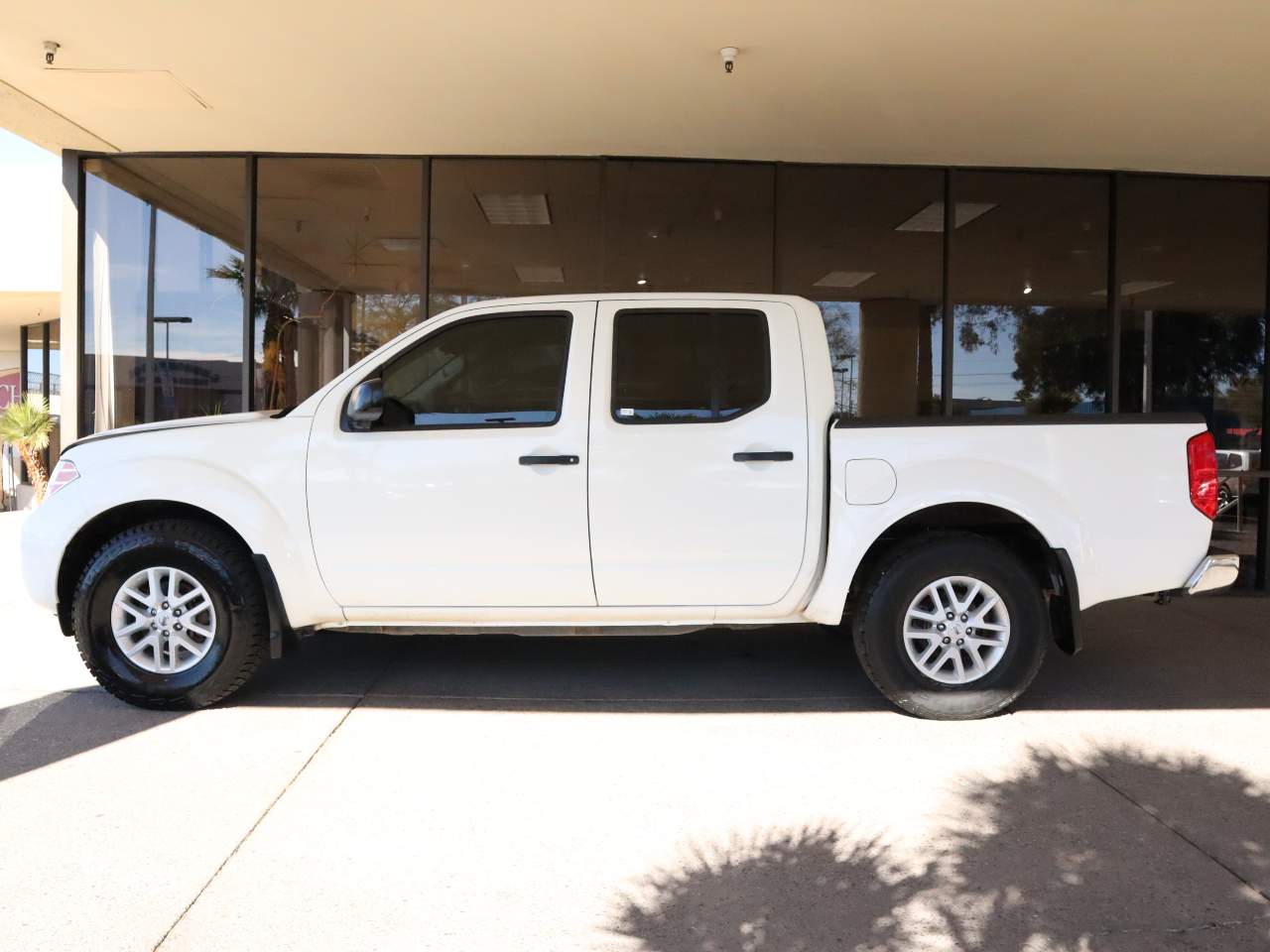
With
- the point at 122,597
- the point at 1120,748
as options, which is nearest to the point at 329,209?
the point at 122,597

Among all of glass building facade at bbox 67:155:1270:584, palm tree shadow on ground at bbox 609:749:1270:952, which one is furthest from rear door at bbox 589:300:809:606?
glass building facade at bbox 67:155:1270:584

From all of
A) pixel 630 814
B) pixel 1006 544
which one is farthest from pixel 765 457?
pixel 630 814

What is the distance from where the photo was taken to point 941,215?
8.57 meters

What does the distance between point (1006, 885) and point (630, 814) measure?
124 centimetres

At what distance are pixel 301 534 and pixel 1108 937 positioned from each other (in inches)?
138

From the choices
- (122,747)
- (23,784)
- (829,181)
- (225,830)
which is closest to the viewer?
(225,830)

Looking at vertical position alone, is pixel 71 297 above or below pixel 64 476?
above

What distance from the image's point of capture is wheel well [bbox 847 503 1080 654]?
4.43m

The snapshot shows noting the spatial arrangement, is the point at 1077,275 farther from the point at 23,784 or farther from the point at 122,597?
the point at 23,784

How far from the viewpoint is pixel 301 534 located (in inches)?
176

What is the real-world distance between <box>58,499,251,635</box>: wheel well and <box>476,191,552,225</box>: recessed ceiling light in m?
5.05

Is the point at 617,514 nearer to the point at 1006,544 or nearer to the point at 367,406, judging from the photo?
the point at 367,406

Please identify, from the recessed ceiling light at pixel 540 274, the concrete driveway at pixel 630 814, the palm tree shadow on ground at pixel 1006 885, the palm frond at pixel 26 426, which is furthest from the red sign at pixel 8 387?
the palm tree shadow on ground at pixel 1006 885

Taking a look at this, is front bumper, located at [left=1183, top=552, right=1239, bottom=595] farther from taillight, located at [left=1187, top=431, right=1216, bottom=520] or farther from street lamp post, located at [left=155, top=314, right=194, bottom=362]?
street lamp post, located at [left=155, top=314, right=194, bottom=362]
